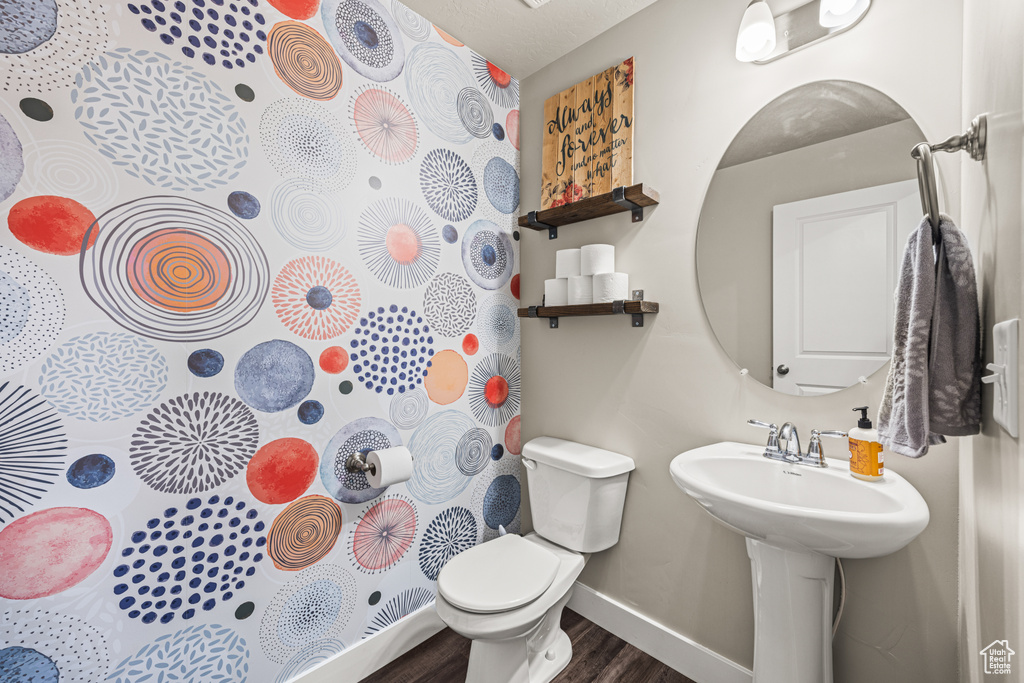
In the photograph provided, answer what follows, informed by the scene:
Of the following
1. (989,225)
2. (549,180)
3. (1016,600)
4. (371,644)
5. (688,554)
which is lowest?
(371,644)

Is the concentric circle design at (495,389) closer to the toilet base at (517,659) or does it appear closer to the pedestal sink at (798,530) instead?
the toilet base at (517,659)

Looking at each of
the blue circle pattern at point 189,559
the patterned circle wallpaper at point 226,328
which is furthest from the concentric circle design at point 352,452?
the blue circle pattern at point 189,559

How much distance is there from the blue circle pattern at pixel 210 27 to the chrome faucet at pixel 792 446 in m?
1.86

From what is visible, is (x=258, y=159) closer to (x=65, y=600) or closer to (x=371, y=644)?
(x=65, y=600)

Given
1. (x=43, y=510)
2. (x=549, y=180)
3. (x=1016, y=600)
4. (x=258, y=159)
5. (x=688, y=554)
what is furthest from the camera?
(x=549, y=180)

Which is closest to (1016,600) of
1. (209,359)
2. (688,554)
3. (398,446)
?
(688,554)

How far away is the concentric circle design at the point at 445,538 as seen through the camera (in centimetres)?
168

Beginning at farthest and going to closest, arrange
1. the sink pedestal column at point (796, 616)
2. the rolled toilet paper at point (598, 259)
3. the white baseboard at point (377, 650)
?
the rolled toilet paper at point (598, 259) → the white baseboard at point (377, 650) → the sink pedestal column at point (796, 616)

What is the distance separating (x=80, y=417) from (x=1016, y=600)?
165 centimetres

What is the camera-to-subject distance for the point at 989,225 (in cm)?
70

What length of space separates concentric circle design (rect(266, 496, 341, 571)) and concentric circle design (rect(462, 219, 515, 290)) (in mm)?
1022

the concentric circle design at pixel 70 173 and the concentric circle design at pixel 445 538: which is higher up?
the concentric circle design at pixel 70 173

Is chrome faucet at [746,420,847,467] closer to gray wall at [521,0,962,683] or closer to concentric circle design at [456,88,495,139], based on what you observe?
gray wall at [521,0,962,683]

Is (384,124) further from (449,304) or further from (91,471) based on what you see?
(91,471)
